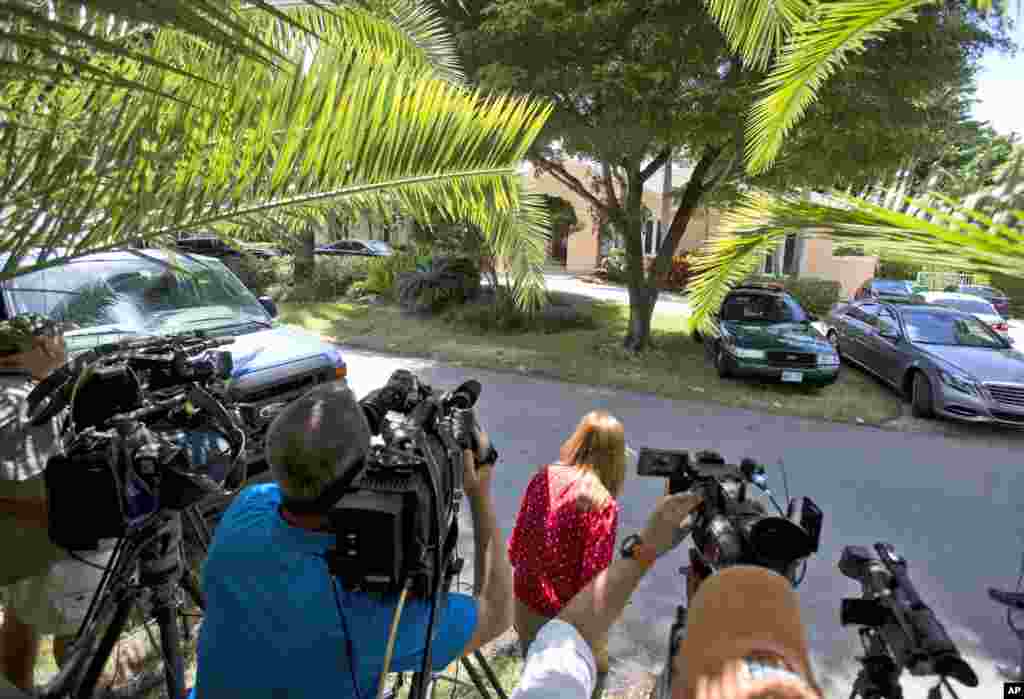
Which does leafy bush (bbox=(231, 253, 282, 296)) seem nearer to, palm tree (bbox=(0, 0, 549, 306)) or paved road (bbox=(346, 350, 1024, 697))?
paved road (bbox=(346, 350, 1024, 697))

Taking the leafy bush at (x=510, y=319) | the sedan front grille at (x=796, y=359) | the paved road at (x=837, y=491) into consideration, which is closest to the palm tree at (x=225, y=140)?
the paved road at (x=837, y=491)

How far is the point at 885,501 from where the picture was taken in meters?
6.20

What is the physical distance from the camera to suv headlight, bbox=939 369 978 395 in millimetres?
8430

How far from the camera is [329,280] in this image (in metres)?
20.0

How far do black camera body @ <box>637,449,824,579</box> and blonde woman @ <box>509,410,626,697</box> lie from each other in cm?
57

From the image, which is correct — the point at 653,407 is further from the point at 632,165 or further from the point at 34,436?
the point at 34,436

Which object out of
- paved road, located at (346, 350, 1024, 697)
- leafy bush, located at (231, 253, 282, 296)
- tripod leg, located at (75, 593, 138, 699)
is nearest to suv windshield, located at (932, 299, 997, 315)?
paved road, located at (346, 350, 1024, 697)

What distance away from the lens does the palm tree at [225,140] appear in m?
1.90

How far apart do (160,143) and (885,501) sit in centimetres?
664

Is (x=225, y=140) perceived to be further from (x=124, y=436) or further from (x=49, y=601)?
(x=49, y=601)

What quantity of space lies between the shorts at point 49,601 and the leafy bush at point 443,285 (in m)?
14.4

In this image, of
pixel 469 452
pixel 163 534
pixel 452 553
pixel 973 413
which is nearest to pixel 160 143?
pixel 163 534

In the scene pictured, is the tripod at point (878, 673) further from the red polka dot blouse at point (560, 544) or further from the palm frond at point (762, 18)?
the palm frond at point (762, 18)

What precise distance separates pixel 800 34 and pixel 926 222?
6.36ft
